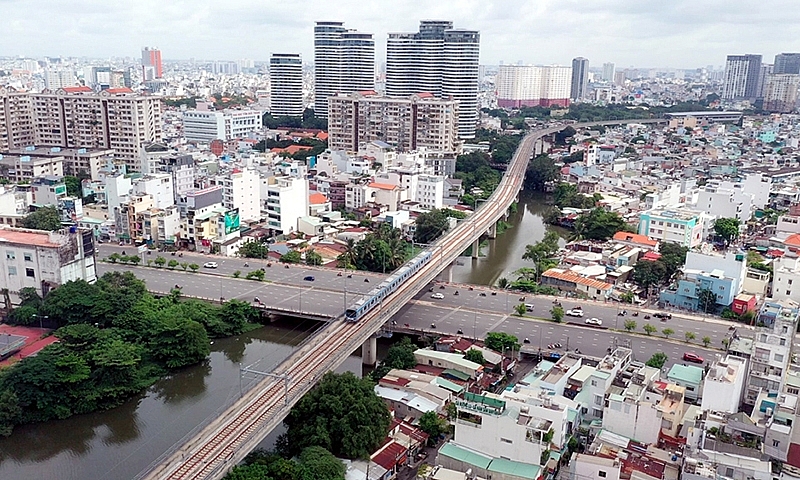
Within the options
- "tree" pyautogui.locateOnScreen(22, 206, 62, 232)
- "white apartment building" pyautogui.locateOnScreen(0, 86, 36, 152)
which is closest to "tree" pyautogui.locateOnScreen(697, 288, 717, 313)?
"tree" pyautogui.locateOnScreen(22, 206, 62, 232)

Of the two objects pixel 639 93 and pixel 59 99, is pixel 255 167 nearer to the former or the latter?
pixel 59 99


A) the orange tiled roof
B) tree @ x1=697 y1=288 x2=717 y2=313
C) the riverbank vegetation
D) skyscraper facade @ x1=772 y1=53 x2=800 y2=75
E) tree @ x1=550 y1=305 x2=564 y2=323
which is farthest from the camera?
skyscraper facade @ x1=772 y1=53 x2=800 y2=75

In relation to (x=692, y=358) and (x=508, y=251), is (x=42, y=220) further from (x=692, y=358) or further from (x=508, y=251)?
(x=692, y=358)

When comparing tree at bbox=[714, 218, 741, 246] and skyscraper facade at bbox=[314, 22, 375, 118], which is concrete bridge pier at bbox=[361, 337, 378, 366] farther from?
skyscraper facade at bbox=[314, 22, 375, 118]

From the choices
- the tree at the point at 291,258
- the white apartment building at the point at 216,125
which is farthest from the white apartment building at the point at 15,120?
the tree at the point at 291,258

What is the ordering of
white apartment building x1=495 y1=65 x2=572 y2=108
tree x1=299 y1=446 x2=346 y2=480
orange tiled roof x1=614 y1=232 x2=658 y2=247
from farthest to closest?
white apartment building x1=495 y1=65 x2=572 y2=108 → orange tiled roof x1=614 y1=232 x2=658 y2=247 → tree x1=299 y1=446 x2=346 y2=480

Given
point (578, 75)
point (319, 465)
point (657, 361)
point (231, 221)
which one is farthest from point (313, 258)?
point (578, 75)

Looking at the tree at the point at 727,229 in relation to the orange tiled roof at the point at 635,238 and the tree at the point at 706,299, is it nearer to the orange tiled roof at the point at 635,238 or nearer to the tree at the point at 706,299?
the orange tiled roof at the point at 635,238

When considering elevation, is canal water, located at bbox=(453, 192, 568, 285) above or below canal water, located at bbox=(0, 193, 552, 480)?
above
